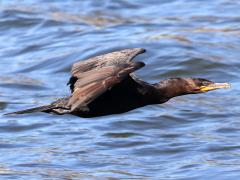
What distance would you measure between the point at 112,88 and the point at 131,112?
14.6 feet

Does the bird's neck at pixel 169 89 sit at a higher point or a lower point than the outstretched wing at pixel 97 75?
lower

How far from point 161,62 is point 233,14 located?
3158 millimetres

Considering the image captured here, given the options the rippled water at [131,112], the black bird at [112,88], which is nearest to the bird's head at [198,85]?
the black bird at [112,88]

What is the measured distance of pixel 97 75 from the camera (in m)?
9.56

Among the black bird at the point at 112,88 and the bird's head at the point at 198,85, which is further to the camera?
the bird's head at the point at 198,85

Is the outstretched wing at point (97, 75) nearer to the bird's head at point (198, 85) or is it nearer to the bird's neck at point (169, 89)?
the bird's neck at point (169, 89)

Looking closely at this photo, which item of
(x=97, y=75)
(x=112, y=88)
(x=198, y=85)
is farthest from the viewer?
(x=198, y=85)

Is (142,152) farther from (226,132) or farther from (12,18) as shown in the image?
(12,18)

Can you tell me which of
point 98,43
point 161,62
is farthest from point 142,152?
point 98,43

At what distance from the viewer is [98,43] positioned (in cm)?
1803

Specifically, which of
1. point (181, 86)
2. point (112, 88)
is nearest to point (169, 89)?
point (181, 86)

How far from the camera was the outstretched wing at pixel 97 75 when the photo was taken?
29.6ft

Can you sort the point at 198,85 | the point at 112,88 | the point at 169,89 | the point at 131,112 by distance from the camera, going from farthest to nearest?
the point at 131,112 → the point at 198,85 → the point at 169,89 → the point at 112,88

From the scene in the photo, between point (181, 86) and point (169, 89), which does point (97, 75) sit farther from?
point (181, 86)
